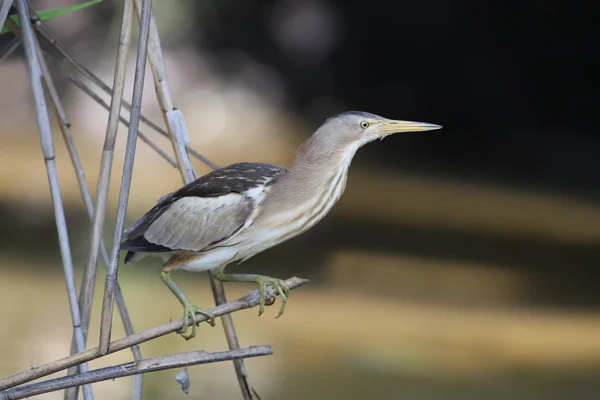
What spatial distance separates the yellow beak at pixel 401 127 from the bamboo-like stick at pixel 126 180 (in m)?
0.33

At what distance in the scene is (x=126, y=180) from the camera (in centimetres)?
99

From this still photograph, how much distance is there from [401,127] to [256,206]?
0.20 m

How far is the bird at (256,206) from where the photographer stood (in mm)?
1181

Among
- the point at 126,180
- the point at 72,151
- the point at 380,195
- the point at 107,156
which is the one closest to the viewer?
the point at 126,180

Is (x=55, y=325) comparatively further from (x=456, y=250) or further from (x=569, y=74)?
(x=569, y=74)

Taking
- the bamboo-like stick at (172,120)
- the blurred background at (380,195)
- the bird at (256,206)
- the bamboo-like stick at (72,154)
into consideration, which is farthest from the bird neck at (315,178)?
the blurred background at (380,195)

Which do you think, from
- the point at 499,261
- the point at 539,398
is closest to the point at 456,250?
the point at 499,261

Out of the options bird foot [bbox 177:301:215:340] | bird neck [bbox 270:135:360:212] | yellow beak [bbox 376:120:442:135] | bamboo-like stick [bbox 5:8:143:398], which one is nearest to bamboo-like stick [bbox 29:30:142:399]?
bamboo-like stick [bbox 5:8:143:398]

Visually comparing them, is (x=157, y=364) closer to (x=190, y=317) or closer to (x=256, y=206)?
(x=190, y=317)

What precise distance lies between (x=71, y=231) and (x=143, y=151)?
4.00 feet

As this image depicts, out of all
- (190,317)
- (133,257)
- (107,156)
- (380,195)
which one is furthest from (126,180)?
(380,195)

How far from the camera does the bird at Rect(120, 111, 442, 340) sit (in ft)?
3.87

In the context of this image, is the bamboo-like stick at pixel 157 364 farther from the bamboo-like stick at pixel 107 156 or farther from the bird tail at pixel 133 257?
the bird tail at pixel 133 257

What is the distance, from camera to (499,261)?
3361 millimetres
